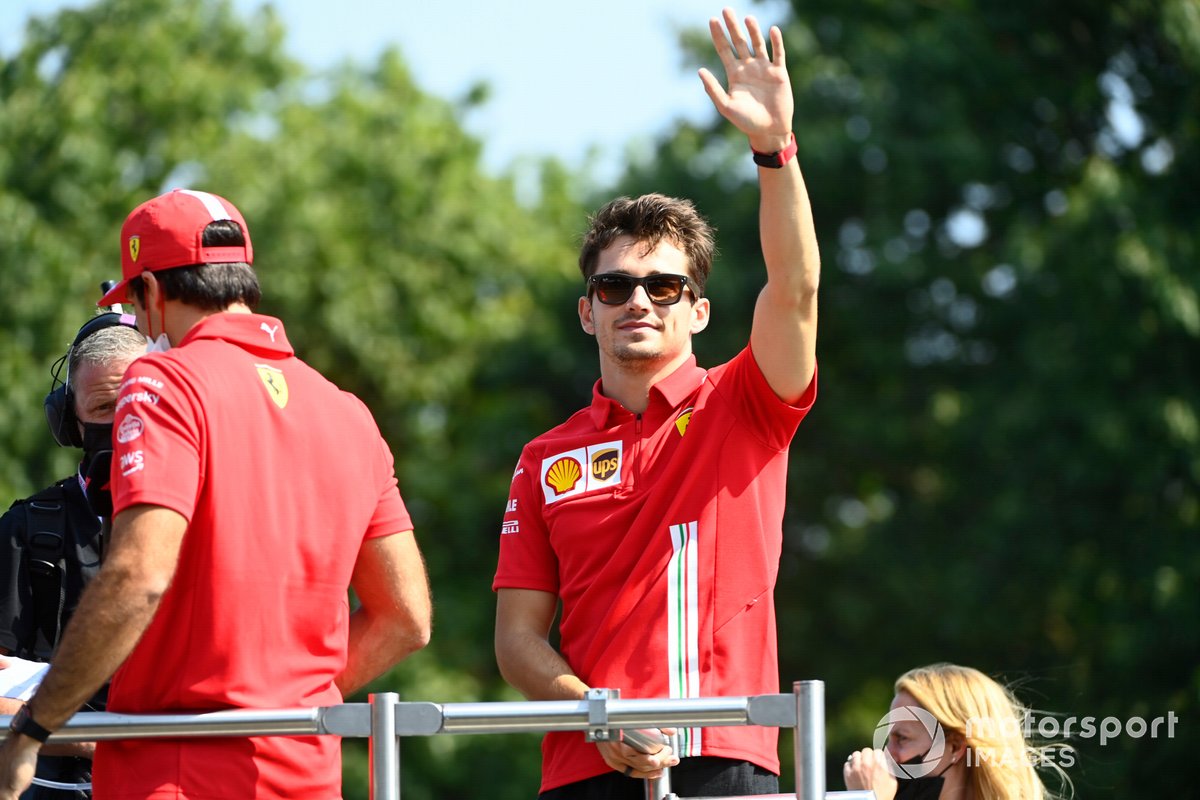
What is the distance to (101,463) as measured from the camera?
425 centimetres

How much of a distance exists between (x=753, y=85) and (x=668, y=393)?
0.87m

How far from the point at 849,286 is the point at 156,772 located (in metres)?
18.5

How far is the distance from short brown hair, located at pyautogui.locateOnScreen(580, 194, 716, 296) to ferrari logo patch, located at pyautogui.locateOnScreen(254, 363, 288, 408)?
1160 millimetres

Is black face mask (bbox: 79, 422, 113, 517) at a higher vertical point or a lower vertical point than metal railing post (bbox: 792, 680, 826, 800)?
higher

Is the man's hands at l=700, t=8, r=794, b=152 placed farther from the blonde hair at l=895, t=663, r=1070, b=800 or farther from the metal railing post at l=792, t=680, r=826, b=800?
the blonde hair at l=895, t=663, r=1070, b=800

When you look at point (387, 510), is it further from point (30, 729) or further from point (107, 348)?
point (107, 348)

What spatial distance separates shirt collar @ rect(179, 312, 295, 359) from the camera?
137 inches

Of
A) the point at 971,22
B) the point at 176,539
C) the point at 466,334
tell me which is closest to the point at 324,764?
the point at 176,539

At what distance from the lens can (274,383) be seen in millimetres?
3506

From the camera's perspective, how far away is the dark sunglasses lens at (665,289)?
426 centimetres

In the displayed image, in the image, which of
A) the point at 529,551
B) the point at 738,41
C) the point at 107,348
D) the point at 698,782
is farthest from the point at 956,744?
the point at 107,348

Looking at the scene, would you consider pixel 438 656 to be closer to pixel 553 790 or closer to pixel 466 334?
pixel 466 334

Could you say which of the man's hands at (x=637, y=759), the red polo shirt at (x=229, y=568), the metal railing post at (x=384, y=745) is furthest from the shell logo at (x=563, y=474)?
the metal railing post at (x=384, y=745)

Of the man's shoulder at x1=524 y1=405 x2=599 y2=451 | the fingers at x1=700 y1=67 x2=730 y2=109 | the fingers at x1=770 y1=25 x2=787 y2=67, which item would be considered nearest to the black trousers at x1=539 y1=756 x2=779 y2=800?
the man's shoulder at x1=524 y1=405 x2=599 y2=451
